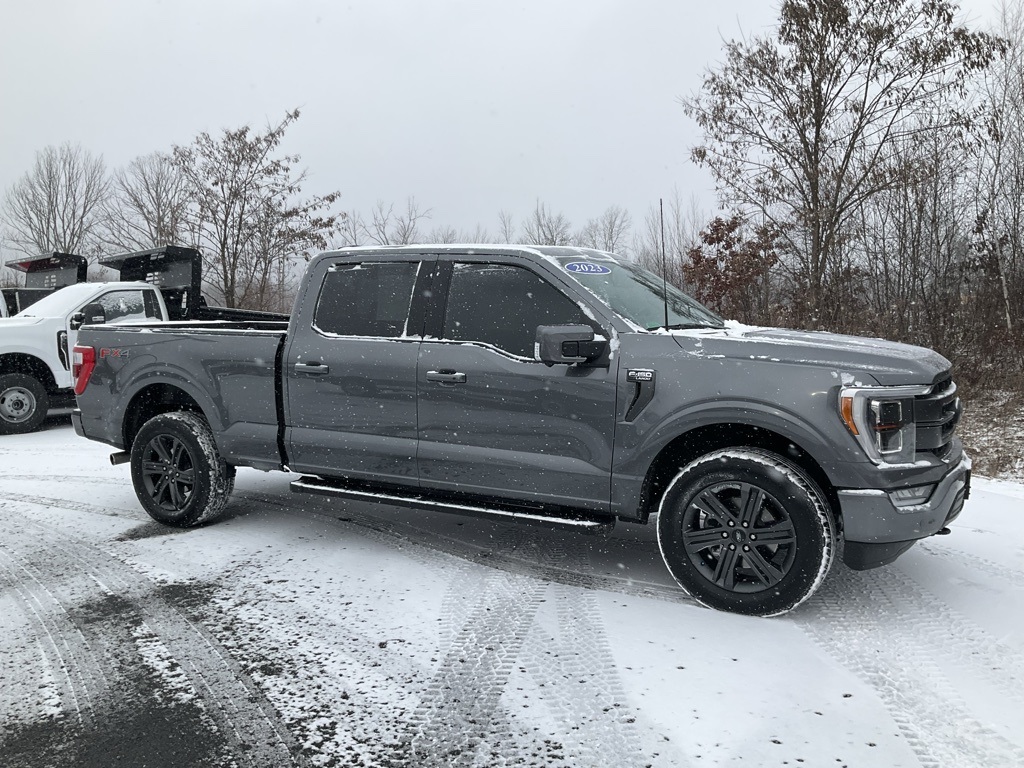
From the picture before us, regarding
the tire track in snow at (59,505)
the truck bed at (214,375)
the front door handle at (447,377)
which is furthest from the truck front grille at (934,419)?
the tire track in snow at (59,505)

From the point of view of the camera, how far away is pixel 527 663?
3256 millimetres

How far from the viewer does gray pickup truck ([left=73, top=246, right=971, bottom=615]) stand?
352 centimetres

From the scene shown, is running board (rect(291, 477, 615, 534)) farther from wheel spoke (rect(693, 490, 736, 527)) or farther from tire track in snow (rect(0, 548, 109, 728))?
tire track in snow (rect(0, 548, 109, 728))

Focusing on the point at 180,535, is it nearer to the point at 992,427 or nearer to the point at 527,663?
the point at 527,663

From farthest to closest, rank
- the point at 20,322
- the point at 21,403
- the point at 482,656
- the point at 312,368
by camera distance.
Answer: the point at 20,322
the point at 21,403
the point at 312,368
the point at 482,656

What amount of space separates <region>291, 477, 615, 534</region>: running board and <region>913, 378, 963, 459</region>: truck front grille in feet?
5.25

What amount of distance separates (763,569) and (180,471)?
4.12m

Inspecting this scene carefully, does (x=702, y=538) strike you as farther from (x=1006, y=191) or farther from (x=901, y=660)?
(x=1006, y=191)

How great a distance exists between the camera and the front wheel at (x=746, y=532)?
3547 millimetres

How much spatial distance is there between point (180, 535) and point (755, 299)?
13501 millimetres

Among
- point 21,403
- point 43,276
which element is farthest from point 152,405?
point 43,276

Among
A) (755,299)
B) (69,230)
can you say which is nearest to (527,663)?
(755,299)

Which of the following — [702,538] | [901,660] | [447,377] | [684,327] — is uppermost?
[684,327]

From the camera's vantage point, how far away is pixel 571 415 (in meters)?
4.01
